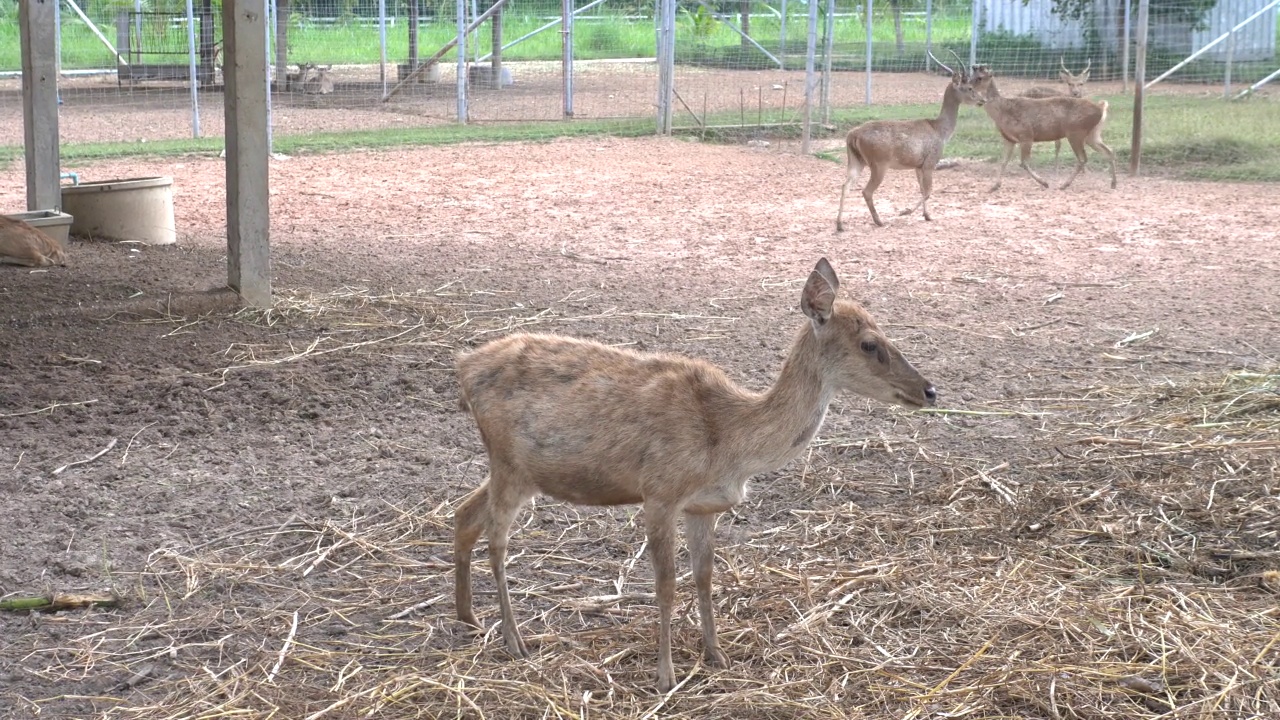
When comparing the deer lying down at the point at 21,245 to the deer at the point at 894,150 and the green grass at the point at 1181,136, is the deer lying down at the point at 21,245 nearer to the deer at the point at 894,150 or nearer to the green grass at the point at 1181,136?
the deer at the point at 894,150

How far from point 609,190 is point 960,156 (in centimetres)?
567

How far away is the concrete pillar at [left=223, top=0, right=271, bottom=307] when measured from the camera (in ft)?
25.7

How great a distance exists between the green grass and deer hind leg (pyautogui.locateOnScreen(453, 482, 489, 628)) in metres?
12.7

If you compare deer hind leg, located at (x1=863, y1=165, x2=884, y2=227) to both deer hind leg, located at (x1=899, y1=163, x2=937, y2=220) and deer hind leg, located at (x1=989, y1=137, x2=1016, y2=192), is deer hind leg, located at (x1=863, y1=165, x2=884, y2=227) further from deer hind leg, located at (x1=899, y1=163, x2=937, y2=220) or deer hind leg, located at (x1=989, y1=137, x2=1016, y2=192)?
deer hind leg, located at (x1=989, y1=137, x2=1016, y2=192)

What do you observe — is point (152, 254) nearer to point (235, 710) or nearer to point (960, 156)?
point (235, 710)

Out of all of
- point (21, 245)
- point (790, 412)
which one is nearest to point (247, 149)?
point (21, 245)

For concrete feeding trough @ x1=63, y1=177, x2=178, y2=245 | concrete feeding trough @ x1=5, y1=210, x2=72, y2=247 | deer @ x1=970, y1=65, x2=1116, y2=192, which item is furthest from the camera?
deer @ x1=970, y1=65, x2=1116, y2=192

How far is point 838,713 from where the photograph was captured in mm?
3832

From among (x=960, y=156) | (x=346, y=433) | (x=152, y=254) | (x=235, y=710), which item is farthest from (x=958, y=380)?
(x=960, y=156)

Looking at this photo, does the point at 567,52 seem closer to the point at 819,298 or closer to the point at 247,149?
the point at 247,149

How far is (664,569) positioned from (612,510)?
1551 mm

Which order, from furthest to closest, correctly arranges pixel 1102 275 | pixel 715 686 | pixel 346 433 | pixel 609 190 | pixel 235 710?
pixel 609 190, pixel 1102 275, pixel 346 433, pixel 715 686, pixel 235 710

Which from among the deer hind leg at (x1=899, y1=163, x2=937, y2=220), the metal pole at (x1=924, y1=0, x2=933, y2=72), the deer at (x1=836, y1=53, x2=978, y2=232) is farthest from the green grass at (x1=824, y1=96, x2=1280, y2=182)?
the deer hind leg at (x1=899, y1=163, x2=937, y2=220)

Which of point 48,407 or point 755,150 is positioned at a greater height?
point 755,150
